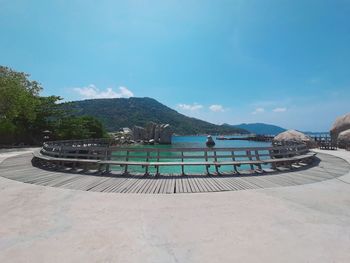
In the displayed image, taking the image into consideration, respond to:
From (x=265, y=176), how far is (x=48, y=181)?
9.45m

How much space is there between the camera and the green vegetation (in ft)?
94.5

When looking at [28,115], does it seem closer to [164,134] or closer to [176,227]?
[176,227]

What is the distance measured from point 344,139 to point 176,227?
91.2 ft

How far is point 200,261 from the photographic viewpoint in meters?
3.76

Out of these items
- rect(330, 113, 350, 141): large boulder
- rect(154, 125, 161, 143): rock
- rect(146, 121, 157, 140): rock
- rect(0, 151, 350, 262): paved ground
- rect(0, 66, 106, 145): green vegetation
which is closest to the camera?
rect(0, 151, 350, 262): paved ground

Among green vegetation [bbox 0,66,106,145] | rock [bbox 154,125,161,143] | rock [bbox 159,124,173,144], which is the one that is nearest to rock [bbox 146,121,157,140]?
rock [bbox 154,125,161,143]

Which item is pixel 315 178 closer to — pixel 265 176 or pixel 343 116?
pixel 265 176

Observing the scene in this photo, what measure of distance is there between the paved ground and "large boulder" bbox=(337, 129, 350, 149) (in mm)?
21740

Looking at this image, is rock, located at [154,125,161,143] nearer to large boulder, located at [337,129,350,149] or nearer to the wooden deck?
large boulder, located at [337,129,350,149]

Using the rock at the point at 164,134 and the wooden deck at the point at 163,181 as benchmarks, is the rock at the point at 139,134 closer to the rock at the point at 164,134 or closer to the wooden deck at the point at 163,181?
the rock at the point at 164,134

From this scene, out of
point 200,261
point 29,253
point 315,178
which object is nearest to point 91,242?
point 29,253

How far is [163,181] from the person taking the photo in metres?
9.68

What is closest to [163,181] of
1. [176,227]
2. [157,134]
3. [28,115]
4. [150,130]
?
[176,227]

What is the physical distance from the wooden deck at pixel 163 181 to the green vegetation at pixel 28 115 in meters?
21.1
